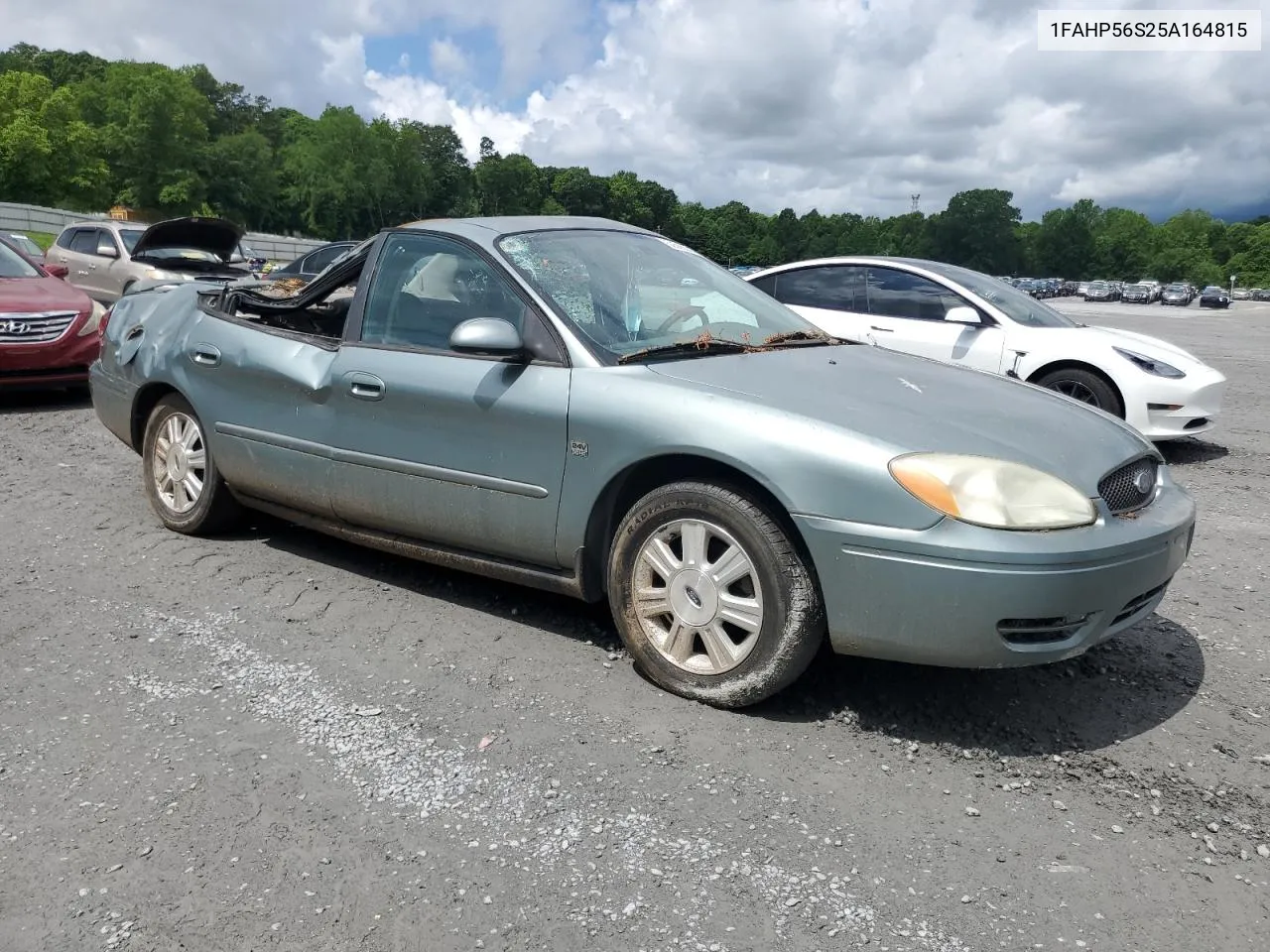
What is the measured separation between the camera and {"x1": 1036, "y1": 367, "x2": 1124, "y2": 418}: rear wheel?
7750 millimetres

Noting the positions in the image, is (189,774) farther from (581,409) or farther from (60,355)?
(60,355)

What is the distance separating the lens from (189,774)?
9.62 feet

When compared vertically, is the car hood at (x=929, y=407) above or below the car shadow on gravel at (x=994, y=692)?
above

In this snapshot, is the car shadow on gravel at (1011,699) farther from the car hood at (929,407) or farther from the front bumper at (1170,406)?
the front bumper at (1170,406)

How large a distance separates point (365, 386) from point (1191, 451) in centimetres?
688

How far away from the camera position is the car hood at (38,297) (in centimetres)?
880

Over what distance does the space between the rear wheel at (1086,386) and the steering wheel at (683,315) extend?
4.57m

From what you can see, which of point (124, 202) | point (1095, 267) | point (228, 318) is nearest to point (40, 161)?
point (124, 202)

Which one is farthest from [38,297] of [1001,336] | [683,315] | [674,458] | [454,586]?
[1001,336]

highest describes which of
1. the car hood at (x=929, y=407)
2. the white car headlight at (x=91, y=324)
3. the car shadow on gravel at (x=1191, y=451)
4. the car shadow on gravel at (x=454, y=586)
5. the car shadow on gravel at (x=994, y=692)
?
the car hood at (x=929, y=407)

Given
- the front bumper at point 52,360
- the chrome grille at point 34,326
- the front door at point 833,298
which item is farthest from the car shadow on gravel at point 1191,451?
the chrome grille at point 34,326

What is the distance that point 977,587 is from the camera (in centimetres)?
290

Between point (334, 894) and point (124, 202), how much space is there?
87.3 m

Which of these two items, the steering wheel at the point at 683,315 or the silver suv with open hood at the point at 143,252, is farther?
the silver suv with open hood at the point at 143,252
